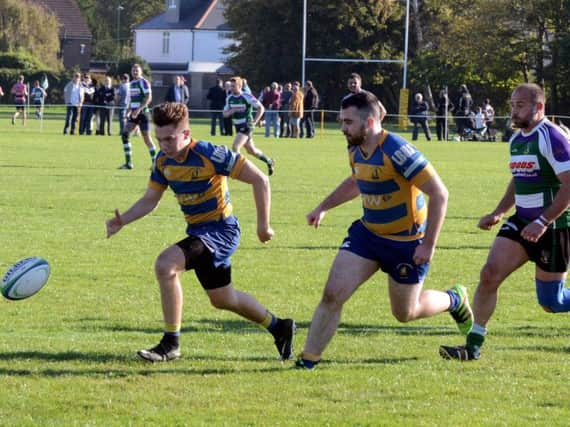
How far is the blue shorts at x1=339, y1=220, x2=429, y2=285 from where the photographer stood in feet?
22.6

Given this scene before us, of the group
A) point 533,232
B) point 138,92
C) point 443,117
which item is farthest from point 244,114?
point 443,117

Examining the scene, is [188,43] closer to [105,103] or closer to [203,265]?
[105,103]

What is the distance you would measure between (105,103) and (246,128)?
17471mm

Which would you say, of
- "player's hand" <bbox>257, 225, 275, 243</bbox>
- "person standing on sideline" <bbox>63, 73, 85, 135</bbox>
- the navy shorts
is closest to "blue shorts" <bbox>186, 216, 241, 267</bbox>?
"player's hand" <bbox>257, 225, 275, 243</bbox>

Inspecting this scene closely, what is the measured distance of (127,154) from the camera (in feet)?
77.0

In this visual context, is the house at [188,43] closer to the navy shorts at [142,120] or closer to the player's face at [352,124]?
the navy shorts at [142,120]

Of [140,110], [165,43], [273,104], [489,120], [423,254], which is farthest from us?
[165,43]

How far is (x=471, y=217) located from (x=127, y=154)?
30.2ft

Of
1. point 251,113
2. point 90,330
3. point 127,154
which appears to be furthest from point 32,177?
point 90,330

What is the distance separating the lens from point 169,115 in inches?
275

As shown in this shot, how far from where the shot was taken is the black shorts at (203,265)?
7059 mm

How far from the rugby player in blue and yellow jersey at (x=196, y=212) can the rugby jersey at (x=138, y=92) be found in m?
15.3

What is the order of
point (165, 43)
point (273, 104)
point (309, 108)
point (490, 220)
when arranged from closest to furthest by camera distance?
point (490, 220)
point (273, 104)
point (309, 108)
point (165, 43)

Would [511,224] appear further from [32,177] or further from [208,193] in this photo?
[32,177]
